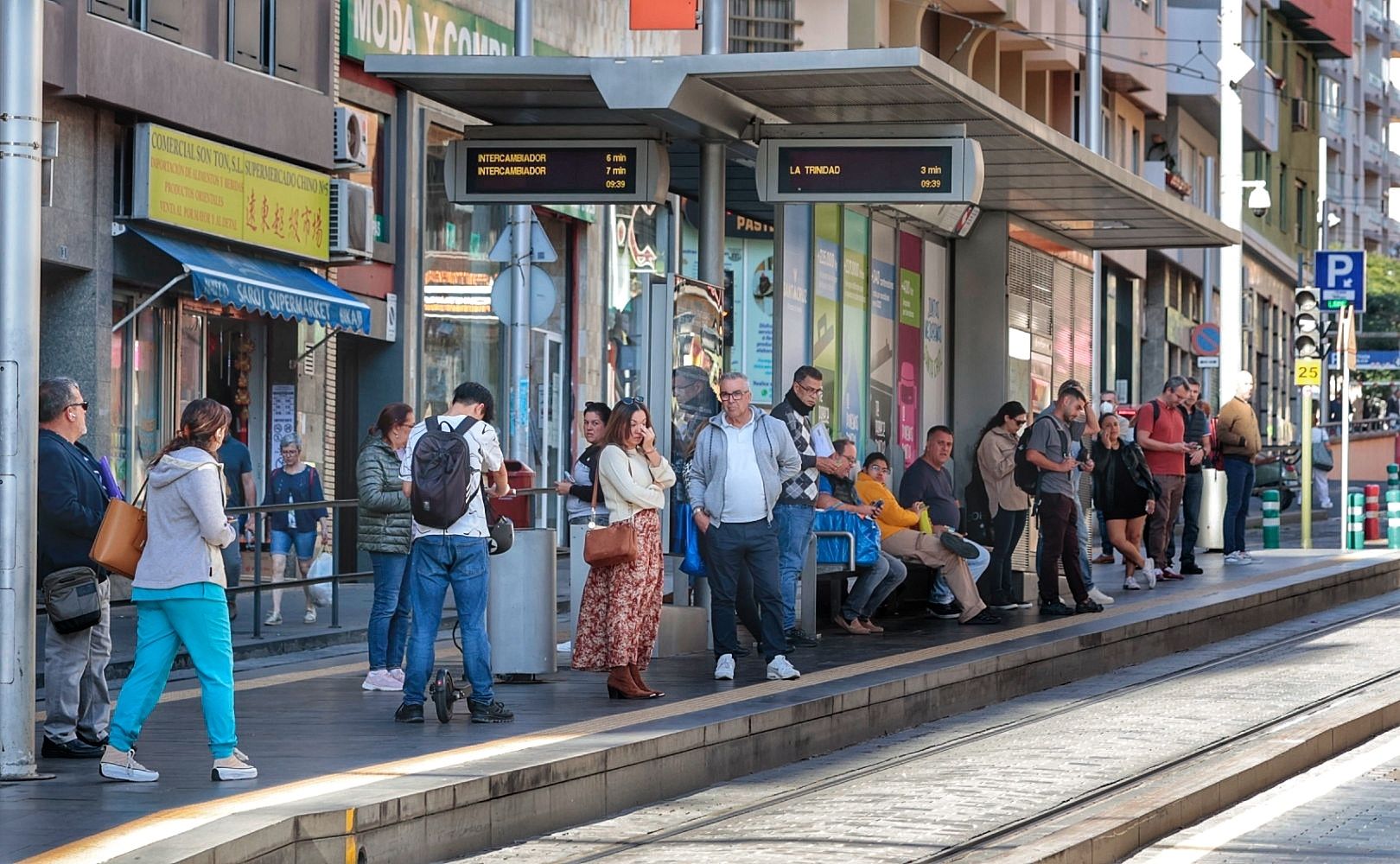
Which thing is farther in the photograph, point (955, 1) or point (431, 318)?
point (955, 1)

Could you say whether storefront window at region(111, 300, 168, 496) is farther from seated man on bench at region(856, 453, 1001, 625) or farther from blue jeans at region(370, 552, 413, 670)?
blue jeans at region(370, 552, 413, 670)

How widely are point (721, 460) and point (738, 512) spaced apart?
1.05 ft

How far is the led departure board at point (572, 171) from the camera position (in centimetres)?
1530

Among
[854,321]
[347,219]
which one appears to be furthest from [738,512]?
[347,219]

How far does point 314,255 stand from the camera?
920 inches

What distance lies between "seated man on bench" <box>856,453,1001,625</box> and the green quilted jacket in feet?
14.1

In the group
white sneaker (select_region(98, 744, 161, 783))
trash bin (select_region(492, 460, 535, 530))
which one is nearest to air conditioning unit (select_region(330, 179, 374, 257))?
trash bin (select_region(492, 460, 535, 530))

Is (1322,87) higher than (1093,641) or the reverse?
higher

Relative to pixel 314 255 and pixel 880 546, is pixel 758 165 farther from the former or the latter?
pixel 314 255

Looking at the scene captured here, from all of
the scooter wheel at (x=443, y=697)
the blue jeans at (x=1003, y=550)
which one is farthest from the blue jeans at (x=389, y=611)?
the blue jeans at (x=1003, y=550)

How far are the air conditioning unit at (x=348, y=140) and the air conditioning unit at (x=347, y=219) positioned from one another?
11.3 inches

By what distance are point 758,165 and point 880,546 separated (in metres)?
3.16

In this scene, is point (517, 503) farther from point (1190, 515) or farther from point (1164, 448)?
point (1190, 515)

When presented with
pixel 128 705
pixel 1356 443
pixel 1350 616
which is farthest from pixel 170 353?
pixel 1356 443
